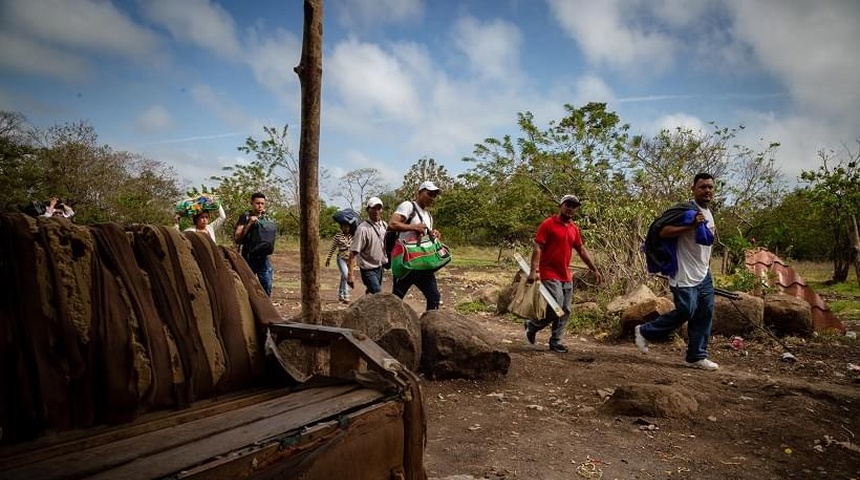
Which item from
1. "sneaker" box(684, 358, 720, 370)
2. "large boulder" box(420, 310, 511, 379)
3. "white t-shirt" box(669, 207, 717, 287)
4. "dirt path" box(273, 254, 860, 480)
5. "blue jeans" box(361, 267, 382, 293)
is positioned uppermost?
"white t-shirt" box(669, 207, 717, 287)

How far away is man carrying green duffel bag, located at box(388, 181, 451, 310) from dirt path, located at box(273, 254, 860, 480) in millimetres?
1251

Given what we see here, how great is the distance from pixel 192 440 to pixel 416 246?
3.79 m

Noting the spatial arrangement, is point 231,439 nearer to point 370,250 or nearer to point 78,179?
point 370,250

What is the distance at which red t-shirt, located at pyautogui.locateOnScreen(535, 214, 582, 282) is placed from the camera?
5.83m

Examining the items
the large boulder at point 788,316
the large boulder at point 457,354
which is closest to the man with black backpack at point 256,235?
the large boulder at point 457,354

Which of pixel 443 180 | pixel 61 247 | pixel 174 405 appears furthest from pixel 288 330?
pixel 443 180

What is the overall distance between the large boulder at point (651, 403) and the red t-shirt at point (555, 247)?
2.00m

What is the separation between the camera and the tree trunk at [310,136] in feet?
11.0

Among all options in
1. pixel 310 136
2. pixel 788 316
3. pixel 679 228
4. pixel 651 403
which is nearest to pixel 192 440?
pixel 310 136

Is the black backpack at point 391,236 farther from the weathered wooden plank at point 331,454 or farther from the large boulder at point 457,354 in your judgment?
the weathered wooden plank at point 331,454

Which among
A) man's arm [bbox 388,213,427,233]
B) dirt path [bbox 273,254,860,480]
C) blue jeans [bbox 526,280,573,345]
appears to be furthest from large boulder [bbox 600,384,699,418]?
man's arm [bbox 388,213,427,233]

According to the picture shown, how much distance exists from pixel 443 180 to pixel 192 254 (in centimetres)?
3733

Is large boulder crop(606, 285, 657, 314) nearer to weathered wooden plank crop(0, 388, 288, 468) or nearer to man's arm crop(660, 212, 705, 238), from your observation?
man's arm crop(660, 212, 705, 238)

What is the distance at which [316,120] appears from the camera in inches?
134
